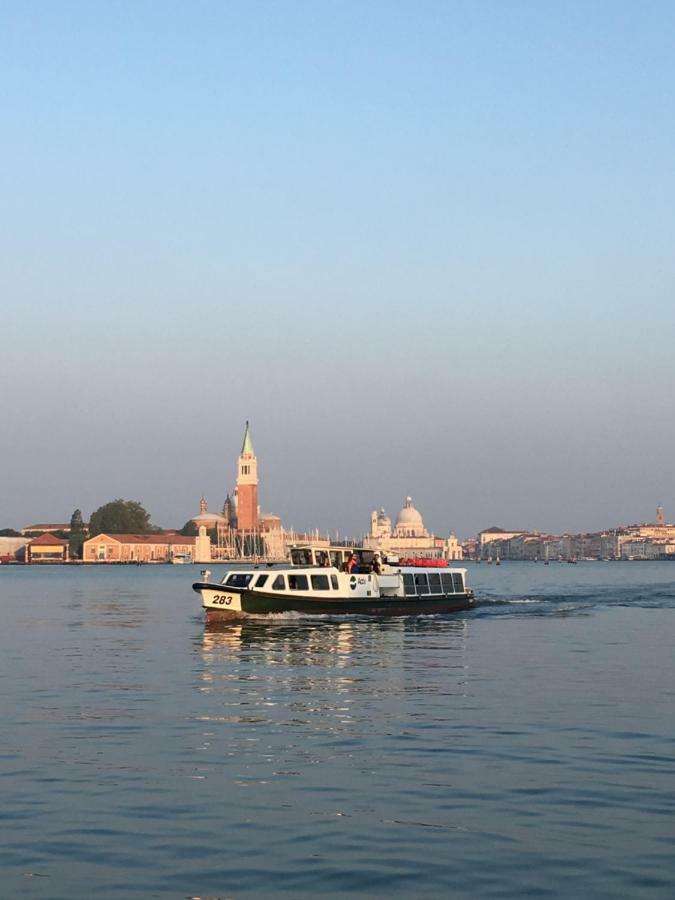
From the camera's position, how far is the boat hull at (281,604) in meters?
57.1

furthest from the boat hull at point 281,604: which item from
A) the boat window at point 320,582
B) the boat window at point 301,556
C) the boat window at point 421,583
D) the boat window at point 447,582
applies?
the boat window at point 447,582

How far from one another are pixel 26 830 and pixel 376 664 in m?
22.7

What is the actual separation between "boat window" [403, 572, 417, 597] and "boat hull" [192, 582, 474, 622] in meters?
0.77

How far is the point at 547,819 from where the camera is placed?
57.6 ft

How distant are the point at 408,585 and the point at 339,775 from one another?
44.0 metres

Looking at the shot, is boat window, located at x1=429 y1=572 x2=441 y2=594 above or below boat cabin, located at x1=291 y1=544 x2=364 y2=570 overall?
below

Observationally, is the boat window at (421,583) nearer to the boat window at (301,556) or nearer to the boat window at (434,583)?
the boat window at (434,583)

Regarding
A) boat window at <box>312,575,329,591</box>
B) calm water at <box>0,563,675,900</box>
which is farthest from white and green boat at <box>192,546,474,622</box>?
calm water at <box>0,563,675,900</box>

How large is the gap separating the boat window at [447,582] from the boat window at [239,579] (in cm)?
1271

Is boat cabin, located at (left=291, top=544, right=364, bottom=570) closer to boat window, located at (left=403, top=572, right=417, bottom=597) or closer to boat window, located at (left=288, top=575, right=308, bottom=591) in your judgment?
boat window, located at (left=288, top=575, right=308, bottom=591)

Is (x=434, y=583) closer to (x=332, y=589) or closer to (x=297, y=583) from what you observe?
(x=332, y=589)

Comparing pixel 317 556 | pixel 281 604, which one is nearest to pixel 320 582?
pixel 317 556

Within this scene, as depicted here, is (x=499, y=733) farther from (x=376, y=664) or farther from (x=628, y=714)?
(x=376, y=664)

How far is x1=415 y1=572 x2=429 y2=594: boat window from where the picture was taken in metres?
65.3
